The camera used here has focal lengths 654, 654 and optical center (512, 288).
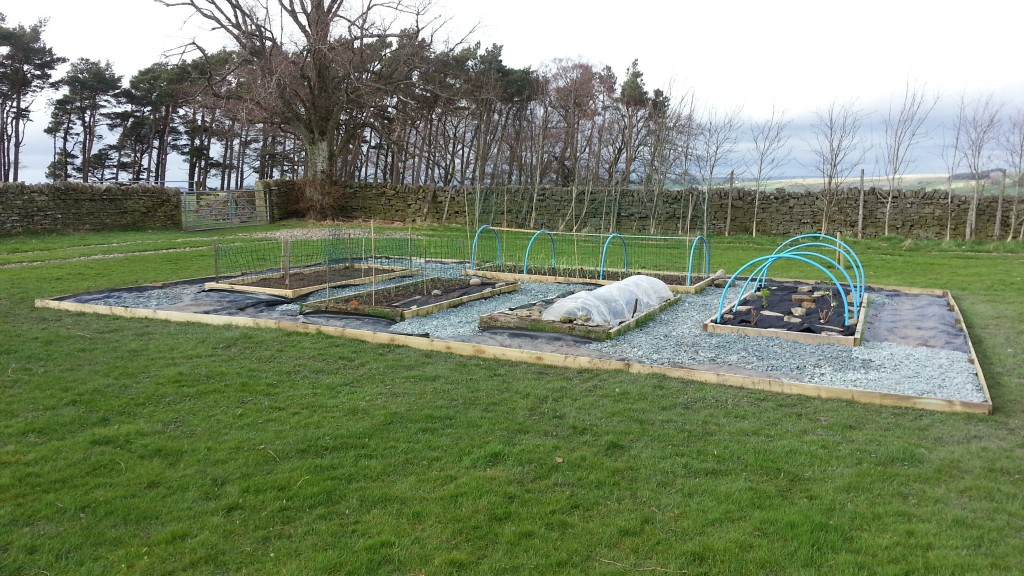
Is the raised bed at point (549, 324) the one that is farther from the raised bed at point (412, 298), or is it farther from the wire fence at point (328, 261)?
the wire fence at point (328, 261)

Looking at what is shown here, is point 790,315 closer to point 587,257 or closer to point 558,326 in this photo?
point 558,326

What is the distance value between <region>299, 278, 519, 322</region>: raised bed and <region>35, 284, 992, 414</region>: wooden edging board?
766 millimetres

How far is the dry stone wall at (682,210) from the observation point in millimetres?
16688

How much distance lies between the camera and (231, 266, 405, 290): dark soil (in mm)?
8812

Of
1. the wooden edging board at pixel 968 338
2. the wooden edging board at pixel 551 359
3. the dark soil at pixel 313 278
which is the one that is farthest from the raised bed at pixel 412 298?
the wooden edging board at pixel 968 338

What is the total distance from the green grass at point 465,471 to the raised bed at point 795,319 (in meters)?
1.26

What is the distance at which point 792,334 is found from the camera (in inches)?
245

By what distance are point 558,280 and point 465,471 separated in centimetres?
650

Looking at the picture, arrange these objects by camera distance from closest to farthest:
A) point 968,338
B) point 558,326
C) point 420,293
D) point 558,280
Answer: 1. point 968,338
2. point 558,326
3. point 420,293
4. point 558,280

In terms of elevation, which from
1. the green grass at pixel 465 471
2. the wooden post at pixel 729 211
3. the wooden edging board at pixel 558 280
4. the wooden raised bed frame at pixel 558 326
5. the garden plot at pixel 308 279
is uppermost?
the wooden post at pixel 729 211

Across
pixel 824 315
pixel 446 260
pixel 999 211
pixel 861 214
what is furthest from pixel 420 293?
pixel 999 211

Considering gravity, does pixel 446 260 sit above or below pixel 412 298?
above

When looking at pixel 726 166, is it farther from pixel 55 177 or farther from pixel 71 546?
pixel 55 177

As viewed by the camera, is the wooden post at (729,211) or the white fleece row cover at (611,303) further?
the wooden post at (729,211)
